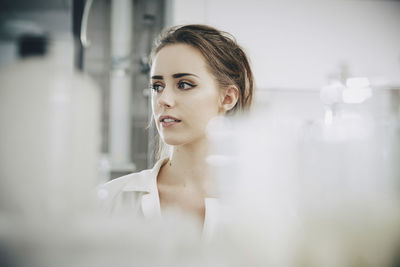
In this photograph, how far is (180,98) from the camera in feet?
0.97

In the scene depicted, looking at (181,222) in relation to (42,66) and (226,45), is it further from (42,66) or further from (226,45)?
(226,45)

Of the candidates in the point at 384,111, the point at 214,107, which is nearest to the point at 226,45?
the point at 214,107

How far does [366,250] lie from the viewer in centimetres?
18

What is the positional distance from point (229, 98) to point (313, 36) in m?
0.13

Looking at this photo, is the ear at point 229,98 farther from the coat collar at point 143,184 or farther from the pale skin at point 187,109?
the coat collar at point 143,184

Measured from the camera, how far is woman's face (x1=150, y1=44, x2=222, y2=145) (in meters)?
0.28

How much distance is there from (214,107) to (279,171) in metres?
0.15

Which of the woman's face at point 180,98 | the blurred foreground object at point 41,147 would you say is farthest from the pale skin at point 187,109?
the blurred foreground object at point 41,147

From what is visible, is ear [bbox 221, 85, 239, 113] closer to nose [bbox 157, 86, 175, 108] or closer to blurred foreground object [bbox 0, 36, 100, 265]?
nose [bbox 157, 86, 175, 108]

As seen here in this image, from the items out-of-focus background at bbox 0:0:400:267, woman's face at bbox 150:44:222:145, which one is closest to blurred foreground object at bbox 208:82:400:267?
out-of-focus background at bbox 0:0:400:267

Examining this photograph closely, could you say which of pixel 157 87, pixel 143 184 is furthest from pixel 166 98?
pixel 143 184

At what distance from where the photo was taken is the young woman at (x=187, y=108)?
27 cm

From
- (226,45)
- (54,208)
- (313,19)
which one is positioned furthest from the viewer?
(226,45)

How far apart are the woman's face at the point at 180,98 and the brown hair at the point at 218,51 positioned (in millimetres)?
30
